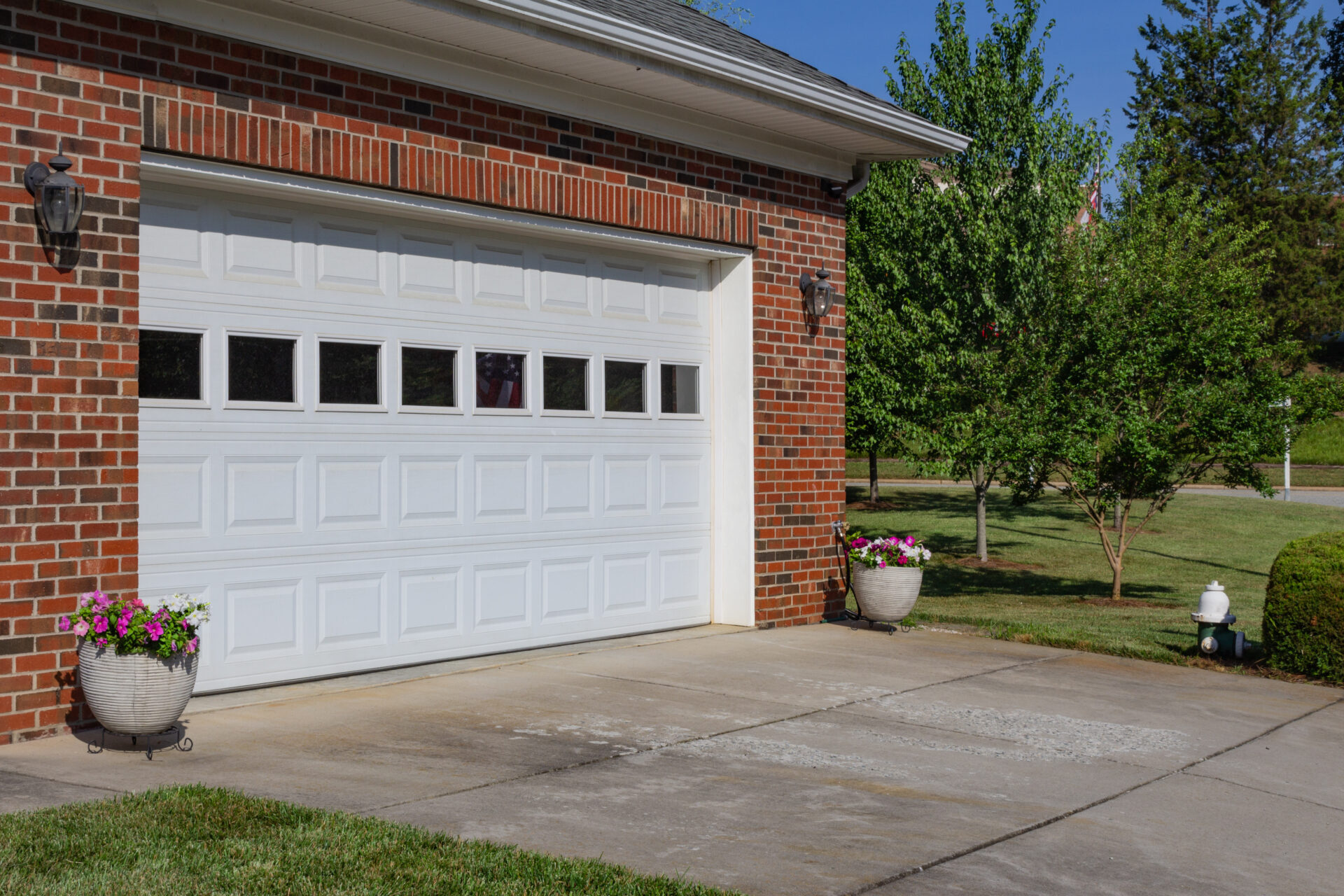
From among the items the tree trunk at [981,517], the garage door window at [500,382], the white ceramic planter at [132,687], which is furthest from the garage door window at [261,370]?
the tree trunk at [981,517]

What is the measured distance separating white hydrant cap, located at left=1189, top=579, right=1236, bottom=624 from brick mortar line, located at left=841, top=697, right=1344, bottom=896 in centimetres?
221

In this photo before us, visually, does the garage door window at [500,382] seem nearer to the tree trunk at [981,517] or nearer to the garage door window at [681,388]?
the garage door window at [681,388]

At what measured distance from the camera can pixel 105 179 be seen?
6707 mm

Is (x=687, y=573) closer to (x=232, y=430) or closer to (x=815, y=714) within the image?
(x=815, y=714)

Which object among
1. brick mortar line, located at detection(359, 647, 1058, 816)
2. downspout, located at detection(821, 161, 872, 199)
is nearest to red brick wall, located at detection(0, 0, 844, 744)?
brick mortar line, located at detection(359, 647, 1058, 816)

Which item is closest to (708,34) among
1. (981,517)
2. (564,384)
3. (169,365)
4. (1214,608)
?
(564,384)

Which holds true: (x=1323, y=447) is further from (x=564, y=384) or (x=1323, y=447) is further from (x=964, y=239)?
(x=564, y=384)

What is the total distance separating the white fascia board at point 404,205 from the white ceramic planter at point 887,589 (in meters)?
2.86

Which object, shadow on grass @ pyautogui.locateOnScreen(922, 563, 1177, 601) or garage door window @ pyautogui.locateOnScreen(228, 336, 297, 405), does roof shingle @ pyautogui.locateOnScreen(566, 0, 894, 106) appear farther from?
shadow on grass @ pyautogui.locateOnScreen(922, 563, 1177, 601)

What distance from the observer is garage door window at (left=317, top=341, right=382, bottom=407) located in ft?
26.4

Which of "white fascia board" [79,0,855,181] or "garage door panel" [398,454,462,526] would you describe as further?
"garage door panel" [398,454,462,526]

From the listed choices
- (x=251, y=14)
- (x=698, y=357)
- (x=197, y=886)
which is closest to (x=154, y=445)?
(x=251, y=14)

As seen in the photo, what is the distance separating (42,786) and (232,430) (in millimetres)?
2609

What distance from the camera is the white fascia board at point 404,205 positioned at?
7.17m
